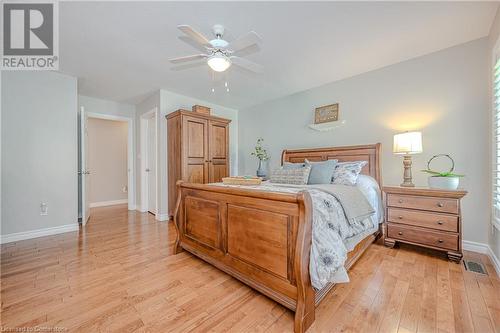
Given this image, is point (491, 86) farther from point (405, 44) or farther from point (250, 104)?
point (250, 104)

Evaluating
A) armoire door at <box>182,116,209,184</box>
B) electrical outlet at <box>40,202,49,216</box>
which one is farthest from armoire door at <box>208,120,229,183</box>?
electrical outlet at <box>40,202,49,216</box>

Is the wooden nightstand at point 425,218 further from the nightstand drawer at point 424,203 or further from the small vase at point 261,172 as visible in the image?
the small vase at point 261,172

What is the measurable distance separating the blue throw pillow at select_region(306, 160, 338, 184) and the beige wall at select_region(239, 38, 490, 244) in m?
0.87

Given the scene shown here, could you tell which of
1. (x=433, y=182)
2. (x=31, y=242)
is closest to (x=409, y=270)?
(x=433, y=182)

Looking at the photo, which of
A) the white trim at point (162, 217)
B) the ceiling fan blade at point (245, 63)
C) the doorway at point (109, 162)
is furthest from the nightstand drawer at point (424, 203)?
the doorway at point (109, 162)

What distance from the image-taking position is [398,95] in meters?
2.94

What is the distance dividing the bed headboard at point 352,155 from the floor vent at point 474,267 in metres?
1.17

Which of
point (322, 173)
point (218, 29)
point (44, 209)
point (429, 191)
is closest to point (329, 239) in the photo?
point (322, 173)

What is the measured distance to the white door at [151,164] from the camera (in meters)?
4.37

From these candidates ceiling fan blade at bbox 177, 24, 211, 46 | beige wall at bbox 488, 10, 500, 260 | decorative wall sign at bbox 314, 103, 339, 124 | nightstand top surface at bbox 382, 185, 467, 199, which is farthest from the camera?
decorative wall sign at bbox 314, 103, 339, 124

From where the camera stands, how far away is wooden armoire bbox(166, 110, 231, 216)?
145 inches

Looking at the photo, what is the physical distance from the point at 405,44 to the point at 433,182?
1.65 metres

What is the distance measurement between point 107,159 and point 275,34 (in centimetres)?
542

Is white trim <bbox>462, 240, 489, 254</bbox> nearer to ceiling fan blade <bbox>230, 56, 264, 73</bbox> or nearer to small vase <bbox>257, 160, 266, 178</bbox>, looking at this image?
small vase <bbox>257, 160, 266, 178</bbox>
